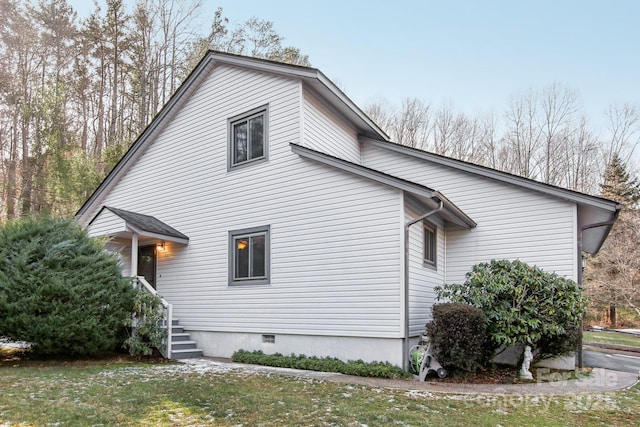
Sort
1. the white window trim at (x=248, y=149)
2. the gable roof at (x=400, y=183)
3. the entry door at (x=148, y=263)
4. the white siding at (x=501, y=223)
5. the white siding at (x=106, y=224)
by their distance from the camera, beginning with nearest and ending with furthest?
1. the gable roof at (x=400, y=183)
2. the white siding at (x=501, y=223)
3. the white window trim at (x=248, y=149)
4. the white siding at (x=106, y=224)
5. the entry door at (x=148, y=263)

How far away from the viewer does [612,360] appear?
1143cm

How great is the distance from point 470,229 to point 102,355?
28.2ft

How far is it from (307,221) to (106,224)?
5277 millimetres

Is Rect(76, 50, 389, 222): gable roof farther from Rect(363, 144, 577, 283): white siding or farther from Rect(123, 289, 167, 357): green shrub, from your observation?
Rect(123, 289, 167, 357): green shrub

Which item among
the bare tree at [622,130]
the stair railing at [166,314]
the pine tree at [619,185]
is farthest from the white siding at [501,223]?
the bare tree at [622,130]

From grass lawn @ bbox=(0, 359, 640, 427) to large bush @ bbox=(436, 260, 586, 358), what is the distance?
1.45m

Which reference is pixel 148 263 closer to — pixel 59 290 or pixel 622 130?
pixel 59 290

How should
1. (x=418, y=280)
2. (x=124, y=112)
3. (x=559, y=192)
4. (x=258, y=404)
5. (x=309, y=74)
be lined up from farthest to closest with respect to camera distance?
(x=124, y=112) → (x=309, y=74) → (x=559, y=192) → (x=418, y=280) → (x=258, y=404)

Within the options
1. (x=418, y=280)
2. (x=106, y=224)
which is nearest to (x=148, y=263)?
(x=106, y=224)

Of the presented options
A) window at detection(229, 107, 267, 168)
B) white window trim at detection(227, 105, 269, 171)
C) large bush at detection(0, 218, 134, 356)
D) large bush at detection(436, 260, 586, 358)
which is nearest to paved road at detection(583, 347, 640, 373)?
large bush at detection(436, 260, 586, 358)

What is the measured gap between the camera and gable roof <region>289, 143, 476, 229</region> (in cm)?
822

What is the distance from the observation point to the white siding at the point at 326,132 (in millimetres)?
10320

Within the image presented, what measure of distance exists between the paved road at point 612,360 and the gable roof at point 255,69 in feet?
24.4

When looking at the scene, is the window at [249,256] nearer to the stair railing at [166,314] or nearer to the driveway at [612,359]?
the stair railing at [166,314]
